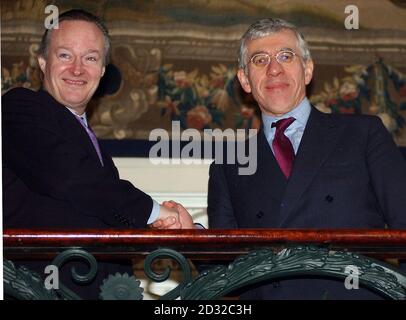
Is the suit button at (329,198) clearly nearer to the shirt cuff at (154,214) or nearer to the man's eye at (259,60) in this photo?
the shirt cuff at (154,214)

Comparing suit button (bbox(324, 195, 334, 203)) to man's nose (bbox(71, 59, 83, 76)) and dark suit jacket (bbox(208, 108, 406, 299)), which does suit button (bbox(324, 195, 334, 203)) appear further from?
man's nose (bbox(71, 59, 83, 76))

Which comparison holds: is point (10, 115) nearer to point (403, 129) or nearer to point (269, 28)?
point (269, 28)

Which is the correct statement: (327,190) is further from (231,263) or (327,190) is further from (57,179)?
(57,179)

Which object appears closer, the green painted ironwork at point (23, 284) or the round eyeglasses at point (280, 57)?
the green painted ironwork at point (23, 284)

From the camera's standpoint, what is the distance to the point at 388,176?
494 cm

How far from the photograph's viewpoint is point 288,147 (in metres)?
5.34

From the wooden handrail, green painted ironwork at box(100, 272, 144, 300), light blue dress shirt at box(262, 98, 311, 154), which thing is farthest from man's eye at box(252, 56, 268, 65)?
green painted ironwork at box(100, 272, 144, 300)

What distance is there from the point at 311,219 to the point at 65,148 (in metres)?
1.18

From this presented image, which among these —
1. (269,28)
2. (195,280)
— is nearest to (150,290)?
(269,28)

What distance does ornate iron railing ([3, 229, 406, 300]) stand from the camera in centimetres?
427

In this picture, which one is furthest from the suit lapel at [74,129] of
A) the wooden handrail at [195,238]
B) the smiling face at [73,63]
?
the wooden handrail at [195,238]

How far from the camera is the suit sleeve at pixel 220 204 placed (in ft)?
17.4

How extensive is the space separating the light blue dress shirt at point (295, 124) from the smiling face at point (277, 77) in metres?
0.03

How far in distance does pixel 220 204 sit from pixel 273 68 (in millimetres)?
755
